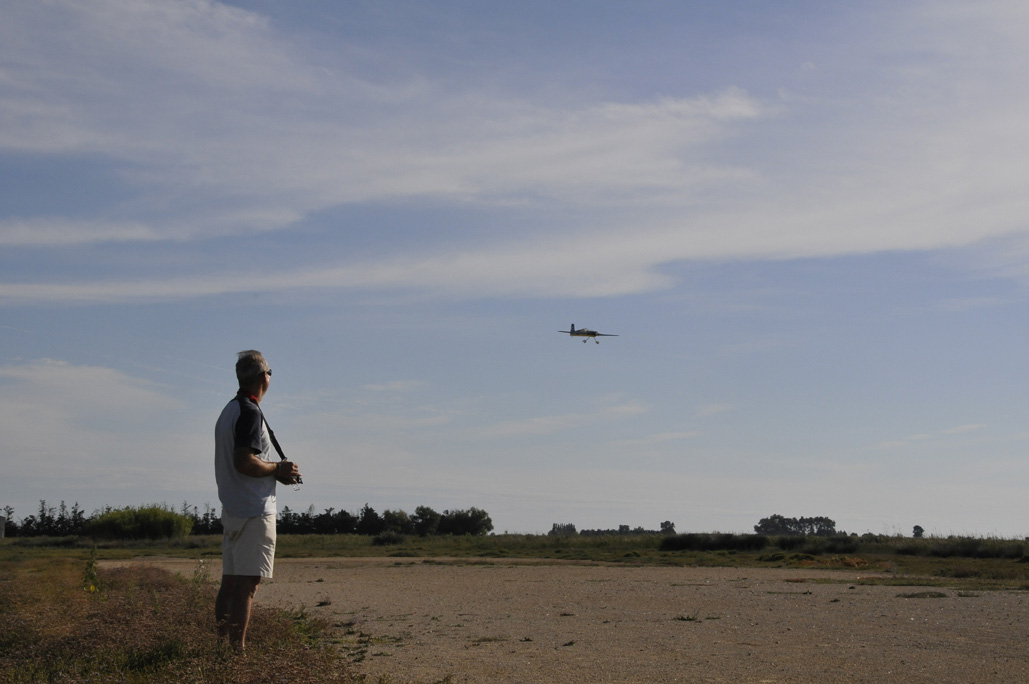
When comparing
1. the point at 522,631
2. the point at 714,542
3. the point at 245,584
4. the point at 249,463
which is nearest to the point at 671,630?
the point at 522,631

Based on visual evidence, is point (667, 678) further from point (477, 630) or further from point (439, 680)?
point (477, 630)

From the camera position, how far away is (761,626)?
10.3 m

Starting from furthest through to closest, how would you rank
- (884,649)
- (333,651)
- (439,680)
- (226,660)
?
(884,649)
(333,651)
(439,680)
(226,660)

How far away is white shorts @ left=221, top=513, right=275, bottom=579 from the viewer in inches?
233

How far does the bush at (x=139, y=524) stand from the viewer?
44.6 meters

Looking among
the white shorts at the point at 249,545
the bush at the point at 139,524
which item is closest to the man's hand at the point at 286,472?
the white shorts at the point at 249,545

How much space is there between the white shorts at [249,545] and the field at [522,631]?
1.46 ft

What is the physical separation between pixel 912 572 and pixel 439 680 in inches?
828

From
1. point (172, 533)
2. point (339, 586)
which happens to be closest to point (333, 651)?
point (339, 586)

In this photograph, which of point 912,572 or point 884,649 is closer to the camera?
point 884,649

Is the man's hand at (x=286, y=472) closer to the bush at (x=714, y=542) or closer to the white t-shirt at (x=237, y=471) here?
the white t-shirt at (x=237, y=471)

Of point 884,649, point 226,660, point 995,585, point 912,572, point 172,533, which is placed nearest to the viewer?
point 226,660

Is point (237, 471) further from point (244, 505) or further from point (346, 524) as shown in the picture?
point (346, 524)

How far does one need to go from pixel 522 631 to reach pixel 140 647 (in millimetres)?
4659
